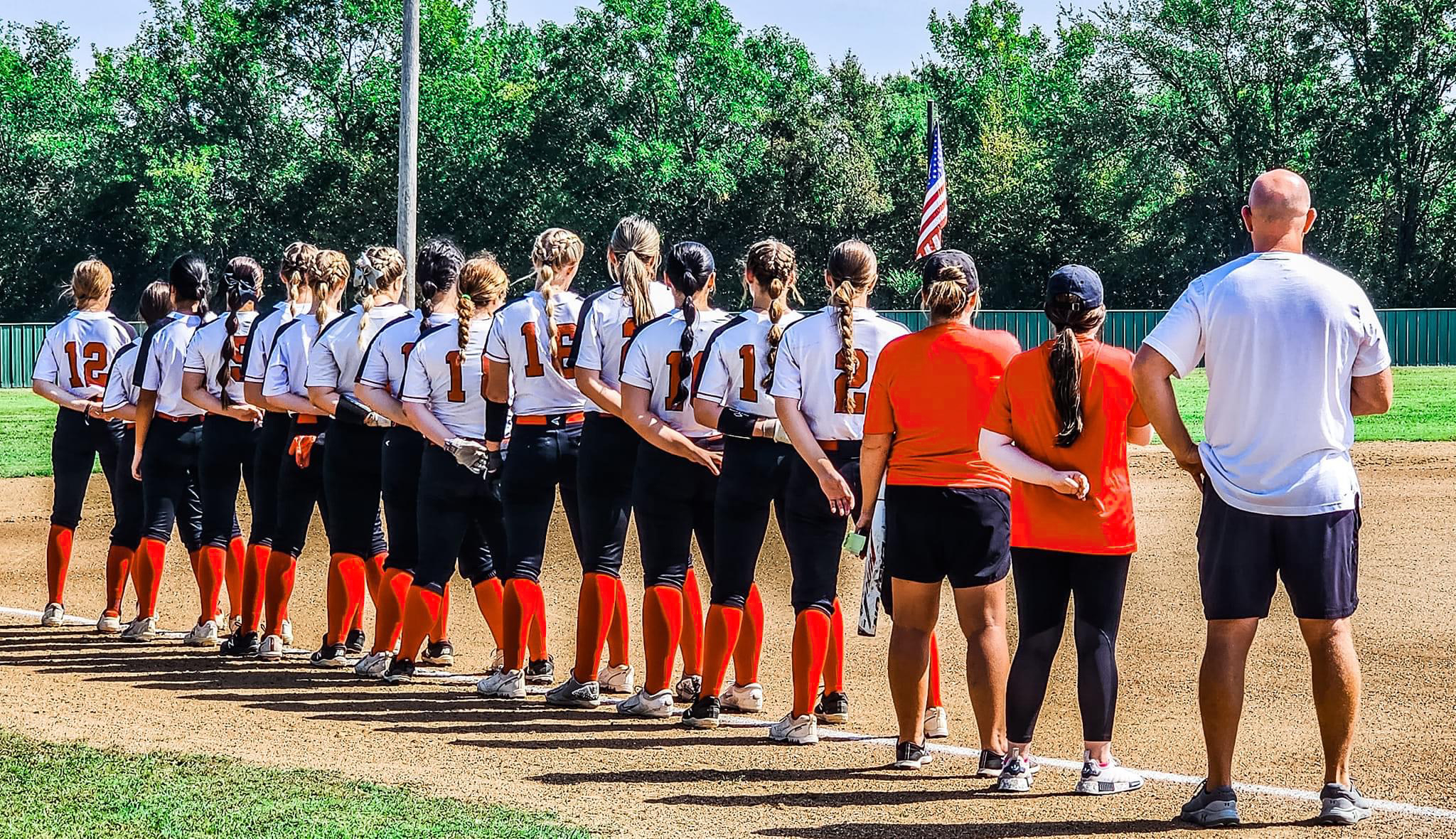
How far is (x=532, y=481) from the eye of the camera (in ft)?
23.2

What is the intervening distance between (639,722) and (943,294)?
2.41m

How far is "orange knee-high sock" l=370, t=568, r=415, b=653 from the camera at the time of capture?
7676 mm

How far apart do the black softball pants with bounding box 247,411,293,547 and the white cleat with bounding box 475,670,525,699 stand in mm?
1728

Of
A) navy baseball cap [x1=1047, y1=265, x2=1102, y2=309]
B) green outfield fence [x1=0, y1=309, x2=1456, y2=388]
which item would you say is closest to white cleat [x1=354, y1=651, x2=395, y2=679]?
navy baseball cap [x1=1047, y1=265, x2=1102, y2=309]

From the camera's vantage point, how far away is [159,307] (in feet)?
29.1

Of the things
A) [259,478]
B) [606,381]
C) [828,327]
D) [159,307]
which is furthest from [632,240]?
[159,307]

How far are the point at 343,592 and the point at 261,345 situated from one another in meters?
1.35

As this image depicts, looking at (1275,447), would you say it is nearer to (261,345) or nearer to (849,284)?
(849,284)

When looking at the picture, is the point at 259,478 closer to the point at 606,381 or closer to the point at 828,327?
the point at 606,381

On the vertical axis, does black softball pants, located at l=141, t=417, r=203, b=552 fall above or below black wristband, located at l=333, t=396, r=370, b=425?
below

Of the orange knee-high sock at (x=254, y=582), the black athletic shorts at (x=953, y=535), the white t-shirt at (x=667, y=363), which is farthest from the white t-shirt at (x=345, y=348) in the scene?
the black athletic shorts at (x=953, y=535)

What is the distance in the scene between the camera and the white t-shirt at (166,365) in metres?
8.55

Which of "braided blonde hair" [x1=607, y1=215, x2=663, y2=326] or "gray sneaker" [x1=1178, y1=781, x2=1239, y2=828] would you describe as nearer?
"gray sneaker" [x1=1178, y1=781, x2=1239, y2=828]

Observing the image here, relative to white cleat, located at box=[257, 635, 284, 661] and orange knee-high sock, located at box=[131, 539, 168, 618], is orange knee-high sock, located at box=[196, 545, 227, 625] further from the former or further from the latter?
white cleat, located at box=[257, 635, 284, 661]
